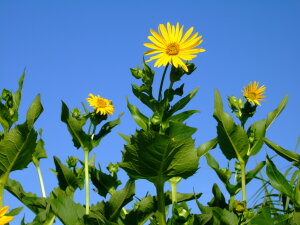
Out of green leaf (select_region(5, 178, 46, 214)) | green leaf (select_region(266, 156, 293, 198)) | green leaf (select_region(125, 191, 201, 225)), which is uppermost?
green leaf (select_region(5, 178, 46, 214))

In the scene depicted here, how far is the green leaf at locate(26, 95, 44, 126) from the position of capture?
5.53ft

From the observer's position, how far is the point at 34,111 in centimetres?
168

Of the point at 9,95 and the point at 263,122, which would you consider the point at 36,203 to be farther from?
the point at 263,122

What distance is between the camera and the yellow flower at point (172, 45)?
1.70m

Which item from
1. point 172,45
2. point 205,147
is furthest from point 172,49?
point 205,147

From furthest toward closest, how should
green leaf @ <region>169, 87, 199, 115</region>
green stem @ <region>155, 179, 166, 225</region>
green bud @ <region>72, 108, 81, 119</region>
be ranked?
green bud @ <region>72, 108, 81, 119</region>
green leaf @ <region>169, 87, 199, 115</region>
green stem @ <region>155, 179, 166, 225</region>

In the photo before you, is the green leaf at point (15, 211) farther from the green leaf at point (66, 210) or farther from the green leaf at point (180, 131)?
the green leaf at point (180, 131)

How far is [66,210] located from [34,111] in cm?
37

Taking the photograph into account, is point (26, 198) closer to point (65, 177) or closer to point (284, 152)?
point (65, 177)

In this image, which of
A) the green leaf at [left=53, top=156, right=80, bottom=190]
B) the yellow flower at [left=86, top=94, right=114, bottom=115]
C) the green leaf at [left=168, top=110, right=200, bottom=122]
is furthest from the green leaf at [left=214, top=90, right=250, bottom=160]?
the green leaf at [left=53, top=156, right=80, bottom=190]

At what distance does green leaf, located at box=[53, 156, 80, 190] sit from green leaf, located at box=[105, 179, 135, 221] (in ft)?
1.51

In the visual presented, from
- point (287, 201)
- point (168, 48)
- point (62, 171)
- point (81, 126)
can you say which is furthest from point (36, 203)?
point (287, 201)

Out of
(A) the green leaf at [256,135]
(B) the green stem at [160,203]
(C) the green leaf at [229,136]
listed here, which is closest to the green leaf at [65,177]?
(B) the green stem at [160,203]

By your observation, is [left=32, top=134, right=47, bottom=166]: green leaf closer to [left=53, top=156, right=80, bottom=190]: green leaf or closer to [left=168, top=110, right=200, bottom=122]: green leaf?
Answer: [left=53, top=156, right=80, bottom=190]: green leaf
